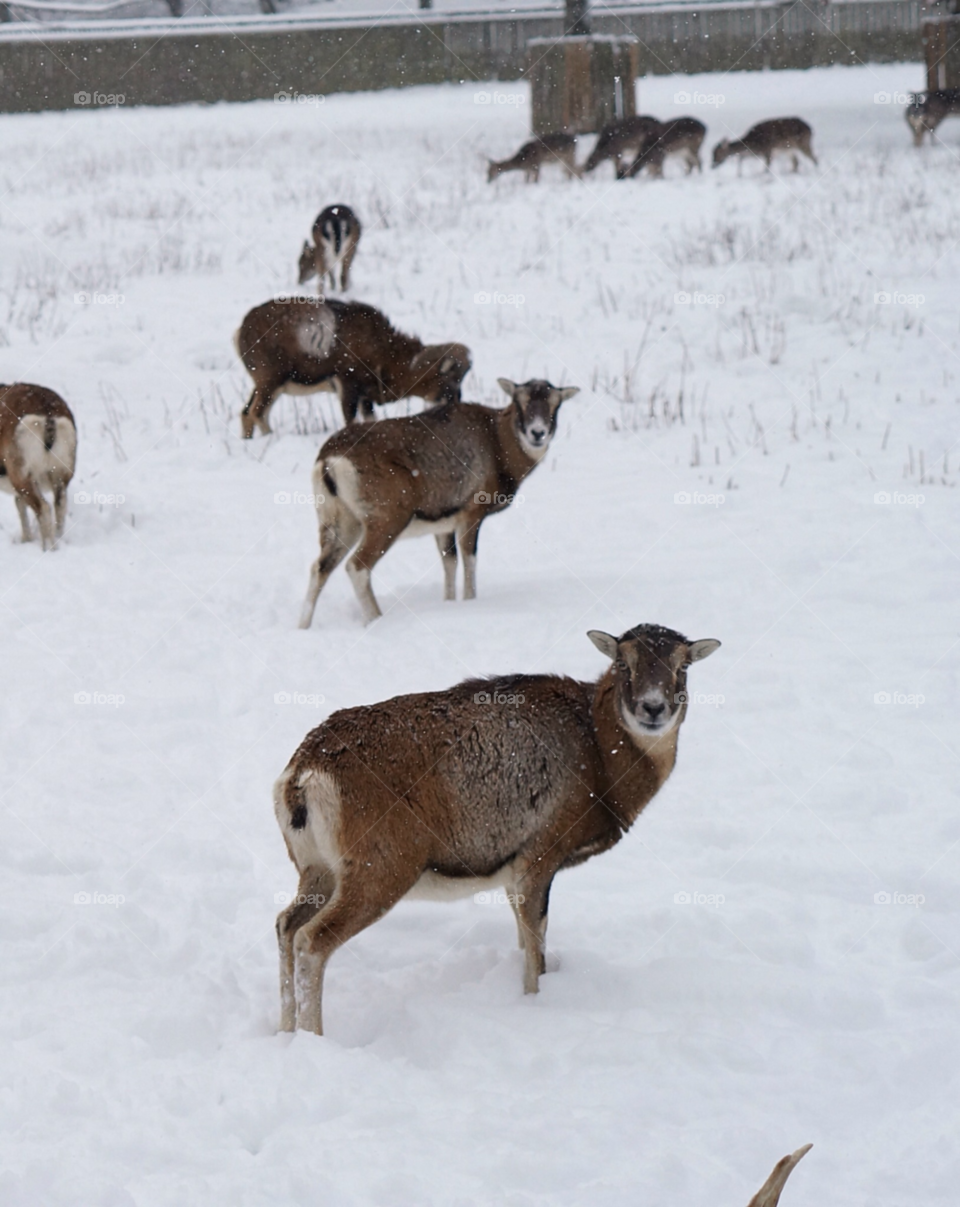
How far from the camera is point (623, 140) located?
2470cm

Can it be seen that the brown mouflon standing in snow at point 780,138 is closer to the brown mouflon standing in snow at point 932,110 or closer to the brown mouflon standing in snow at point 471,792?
the brown mouflon standing in snow at point 932,110

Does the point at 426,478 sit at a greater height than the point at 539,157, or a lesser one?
lesser

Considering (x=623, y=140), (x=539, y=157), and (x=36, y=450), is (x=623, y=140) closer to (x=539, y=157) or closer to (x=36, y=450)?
(x=539, y=157)

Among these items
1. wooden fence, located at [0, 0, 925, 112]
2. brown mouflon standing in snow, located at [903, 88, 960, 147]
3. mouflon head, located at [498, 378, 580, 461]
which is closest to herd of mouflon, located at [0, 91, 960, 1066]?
mouflon head, located at [498, 378, 580, 461]

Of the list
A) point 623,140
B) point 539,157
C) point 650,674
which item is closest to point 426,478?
point 650,674

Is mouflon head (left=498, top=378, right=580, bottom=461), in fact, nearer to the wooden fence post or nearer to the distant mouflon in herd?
the distant mouflon in herd

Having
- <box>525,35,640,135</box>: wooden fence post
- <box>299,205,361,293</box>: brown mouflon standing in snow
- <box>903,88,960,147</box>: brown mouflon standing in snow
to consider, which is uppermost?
<box>525,35,640,135</box>: wooden fence post

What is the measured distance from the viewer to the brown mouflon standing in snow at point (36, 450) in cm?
1016

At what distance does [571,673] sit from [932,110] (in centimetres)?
2033

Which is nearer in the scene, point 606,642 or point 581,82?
point 606,642

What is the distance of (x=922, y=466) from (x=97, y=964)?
8.20 m

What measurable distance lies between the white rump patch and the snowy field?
35.8 inches

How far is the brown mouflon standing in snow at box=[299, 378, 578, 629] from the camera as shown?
9008 millimetres

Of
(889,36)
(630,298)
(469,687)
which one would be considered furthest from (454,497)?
(889,36)
